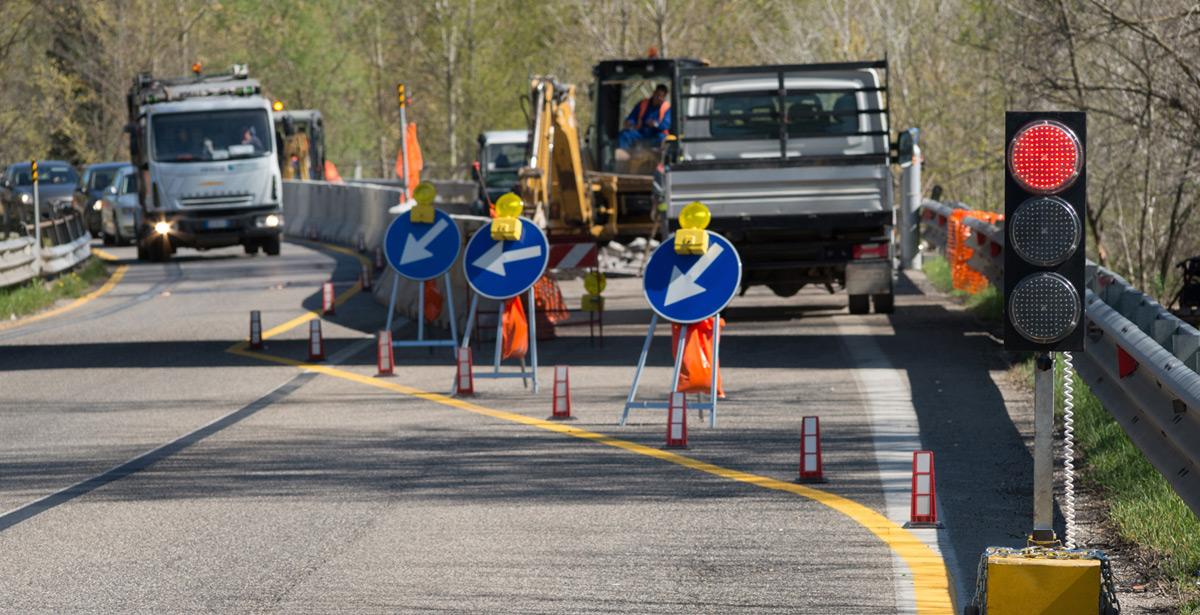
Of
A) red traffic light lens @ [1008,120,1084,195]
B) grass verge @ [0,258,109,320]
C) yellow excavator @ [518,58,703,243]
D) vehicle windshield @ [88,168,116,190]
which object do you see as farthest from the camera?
vehicle windshield @ [88,168,116,190]

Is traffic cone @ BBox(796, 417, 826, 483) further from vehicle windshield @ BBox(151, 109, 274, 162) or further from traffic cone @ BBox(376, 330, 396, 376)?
vehicle windshield @ BBox(151, 109, 274, 162)

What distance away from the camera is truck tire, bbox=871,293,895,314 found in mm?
20281

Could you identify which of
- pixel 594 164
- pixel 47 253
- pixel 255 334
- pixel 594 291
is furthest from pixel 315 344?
pixel 594 164

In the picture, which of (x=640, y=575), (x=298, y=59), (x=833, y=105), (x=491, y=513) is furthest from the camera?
(x=298, y=59)

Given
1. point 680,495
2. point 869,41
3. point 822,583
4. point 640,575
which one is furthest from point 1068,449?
point 869,41

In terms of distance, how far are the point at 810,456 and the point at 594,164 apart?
19.9 metres

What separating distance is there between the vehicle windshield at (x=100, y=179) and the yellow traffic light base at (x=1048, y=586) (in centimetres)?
4074

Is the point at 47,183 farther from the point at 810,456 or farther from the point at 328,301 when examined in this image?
the point at 810,456

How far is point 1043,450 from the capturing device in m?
6.87

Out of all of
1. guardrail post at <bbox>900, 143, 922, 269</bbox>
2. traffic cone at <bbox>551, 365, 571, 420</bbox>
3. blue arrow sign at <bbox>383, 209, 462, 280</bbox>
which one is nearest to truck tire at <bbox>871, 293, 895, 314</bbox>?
blue arrow sign at <bbox>383, 209, 462, 280</bbox>

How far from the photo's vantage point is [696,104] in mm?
21188

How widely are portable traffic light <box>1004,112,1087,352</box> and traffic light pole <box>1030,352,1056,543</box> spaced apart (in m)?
0.18

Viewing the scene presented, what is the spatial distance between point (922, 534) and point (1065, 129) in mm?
2780

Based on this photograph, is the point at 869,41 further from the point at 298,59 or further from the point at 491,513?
the point at 298,59
